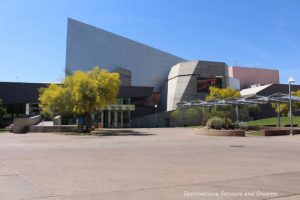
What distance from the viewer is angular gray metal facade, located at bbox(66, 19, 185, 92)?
10756 centimetres

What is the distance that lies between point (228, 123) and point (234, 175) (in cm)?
2664

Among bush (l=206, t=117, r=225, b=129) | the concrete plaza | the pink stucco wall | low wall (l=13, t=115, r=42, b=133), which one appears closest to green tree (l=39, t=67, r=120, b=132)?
low wall (l=13, t=115, r=42, b=133)

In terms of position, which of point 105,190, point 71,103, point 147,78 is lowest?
point 105,190

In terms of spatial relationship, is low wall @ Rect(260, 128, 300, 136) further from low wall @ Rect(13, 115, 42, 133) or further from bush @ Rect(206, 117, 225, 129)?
low wall @ Rect(13, 115, 42, 133)

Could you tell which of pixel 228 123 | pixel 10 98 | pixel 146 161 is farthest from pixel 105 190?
pixel 10 98

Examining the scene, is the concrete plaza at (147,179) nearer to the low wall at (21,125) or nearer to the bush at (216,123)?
the bush at (216,123)

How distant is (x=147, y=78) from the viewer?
111 metres

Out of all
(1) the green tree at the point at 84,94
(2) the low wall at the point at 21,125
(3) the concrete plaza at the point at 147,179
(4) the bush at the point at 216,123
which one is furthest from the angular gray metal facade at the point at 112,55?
(3) the concrete plaza at the point at 147,179

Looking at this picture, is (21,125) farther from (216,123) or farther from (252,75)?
(252,75)

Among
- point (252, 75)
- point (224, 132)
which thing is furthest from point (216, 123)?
point (252, 75)

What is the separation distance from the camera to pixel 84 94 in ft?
133

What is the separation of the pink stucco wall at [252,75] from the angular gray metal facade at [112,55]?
41.7 meters

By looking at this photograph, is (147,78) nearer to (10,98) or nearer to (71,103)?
(10,98)

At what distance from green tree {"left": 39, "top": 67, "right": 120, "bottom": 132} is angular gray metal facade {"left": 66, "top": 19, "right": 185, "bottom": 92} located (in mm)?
65483
